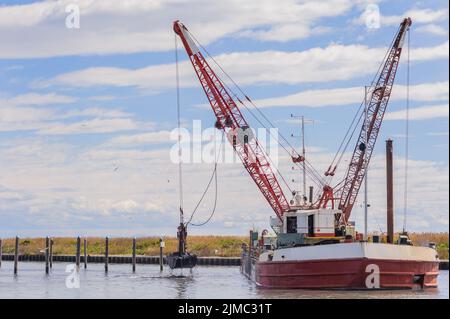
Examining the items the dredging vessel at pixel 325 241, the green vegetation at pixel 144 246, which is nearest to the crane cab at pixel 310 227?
the dredging vessel at pixel 325 241

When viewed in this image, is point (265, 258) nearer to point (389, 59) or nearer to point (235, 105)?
point (235, 105)

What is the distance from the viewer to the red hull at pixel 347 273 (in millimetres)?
65750

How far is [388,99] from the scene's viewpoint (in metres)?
95.2

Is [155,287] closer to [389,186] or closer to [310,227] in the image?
[310,227]

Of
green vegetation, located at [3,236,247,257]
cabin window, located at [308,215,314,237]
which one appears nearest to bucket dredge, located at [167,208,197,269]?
cabin window, located at [308,215,314,237]

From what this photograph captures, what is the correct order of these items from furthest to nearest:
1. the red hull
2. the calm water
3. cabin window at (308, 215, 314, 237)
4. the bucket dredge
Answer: the bucket dredge → cabin window at (308, 215, 314, 237) → the calm water → the red hull

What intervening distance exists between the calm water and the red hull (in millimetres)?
729

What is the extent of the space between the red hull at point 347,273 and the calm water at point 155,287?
729mm

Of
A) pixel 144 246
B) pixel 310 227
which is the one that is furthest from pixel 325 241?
pixel 144 246

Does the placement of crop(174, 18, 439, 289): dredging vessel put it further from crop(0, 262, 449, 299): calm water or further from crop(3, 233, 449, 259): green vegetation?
crop(3, 233, 449, 259): green vegetation

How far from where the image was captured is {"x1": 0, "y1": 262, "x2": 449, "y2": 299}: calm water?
224 feet

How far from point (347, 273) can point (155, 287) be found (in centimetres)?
2388
